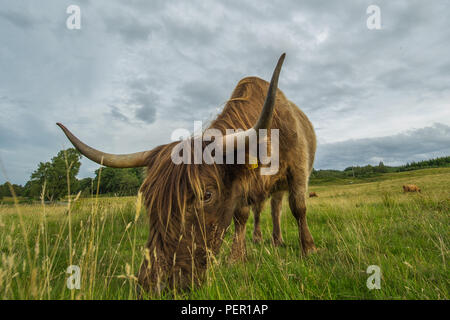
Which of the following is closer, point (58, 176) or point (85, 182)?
point (85, 182)

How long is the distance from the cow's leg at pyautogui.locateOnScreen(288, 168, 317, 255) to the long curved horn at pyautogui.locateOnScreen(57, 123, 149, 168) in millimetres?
2481

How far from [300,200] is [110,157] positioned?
10.4 feet

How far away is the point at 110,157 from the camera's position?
3.14 m

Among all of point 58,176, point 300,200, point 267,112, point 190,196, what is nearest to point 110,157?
point 190,196

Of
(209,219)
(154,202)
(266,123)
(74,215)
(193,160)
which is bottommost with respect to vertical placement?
(74,215)

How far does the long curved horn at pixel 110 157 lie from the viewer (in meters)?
2.97

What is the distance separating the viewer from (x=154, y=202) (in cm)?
231
